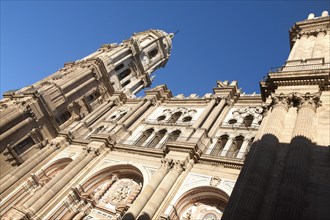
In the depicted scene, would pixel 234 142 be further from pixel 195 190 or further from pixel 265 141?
pixel 265 141

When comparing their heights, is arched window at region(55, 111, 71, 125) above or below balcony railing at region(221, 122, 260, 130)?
below

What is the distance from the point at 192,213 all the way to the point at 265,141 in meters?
6.82

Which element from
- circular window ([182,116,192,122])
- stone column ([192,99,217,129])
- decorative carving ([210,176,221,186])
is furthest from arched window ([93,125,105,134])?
decorative carving ([210,176,221,186])

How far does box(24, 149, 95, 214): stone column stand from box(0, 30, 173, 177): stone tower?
5.71 meters

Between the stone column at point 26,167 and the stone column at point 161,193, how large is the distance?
12.6 meters

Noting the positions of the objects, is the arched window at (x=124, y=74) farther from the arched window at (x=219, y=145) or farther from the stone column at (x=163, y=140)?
the arched window at (x=219, y=145)

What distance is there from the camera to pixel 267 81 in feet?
57.6

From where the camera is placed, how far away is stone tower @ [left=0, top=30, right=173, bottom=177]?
25.6 meters

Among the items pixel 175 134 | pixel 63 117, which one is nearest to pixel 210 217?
pixel 175 134

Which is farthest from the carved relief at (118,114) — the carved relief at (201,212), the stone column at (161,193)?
the carved relief at (201,212)

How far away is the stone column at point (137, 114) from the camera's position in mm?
26442

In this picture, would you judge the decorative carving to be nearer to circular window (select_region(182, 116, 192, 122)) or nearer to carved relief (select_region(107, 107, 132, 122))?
circular window (select_region(182, 116, 192, 122))

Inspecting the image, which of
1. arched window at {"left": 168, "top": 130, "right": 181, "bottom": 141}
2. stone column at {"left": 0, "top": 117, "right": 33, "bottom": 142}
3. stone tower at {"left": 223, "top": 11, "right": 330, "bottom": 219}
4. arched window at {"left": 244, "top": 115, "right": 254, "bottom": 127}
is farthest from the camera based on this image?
stone column at {"left": 0, "top": 117, "right": 33, "bottom": 142}

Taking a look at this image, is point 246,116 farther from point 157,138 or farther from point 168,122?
point 157,138
